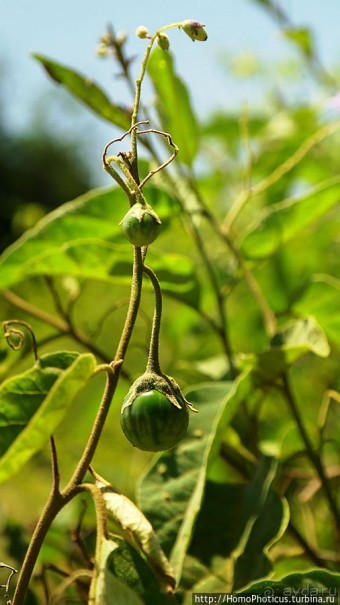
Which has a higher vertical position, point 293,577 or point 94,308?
point 94,308

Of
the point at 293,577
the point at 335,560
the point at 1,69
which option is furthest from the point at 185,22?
the point at 1,69

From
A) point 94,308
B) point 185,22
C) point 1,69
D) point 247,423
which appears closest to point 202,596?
point 247,423

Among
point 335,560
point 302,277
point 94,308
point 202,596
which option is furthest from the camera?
point 94,308

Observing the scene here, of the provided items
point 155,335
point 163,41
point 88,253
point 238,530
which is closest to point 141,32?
point 163,41

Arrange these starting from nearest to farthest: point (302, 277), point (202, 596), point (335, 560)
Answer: point (202, 596)
point (335, 560)
point (302, 277)

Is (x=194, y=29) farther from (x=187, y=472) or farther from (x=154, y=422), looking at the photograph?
(x=187, y=472)

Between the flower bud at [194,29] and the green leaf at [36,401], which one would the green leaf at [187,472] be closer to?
the green leaf at [36,401]

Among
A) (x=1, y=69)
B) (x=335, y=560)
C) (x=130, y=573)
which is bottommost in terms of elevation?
(x=335, y=560)

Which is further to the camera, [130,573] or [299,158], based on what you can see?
[299,158]

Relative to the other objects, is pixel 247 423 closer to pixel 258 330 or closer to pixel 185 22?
pixel 258 330
